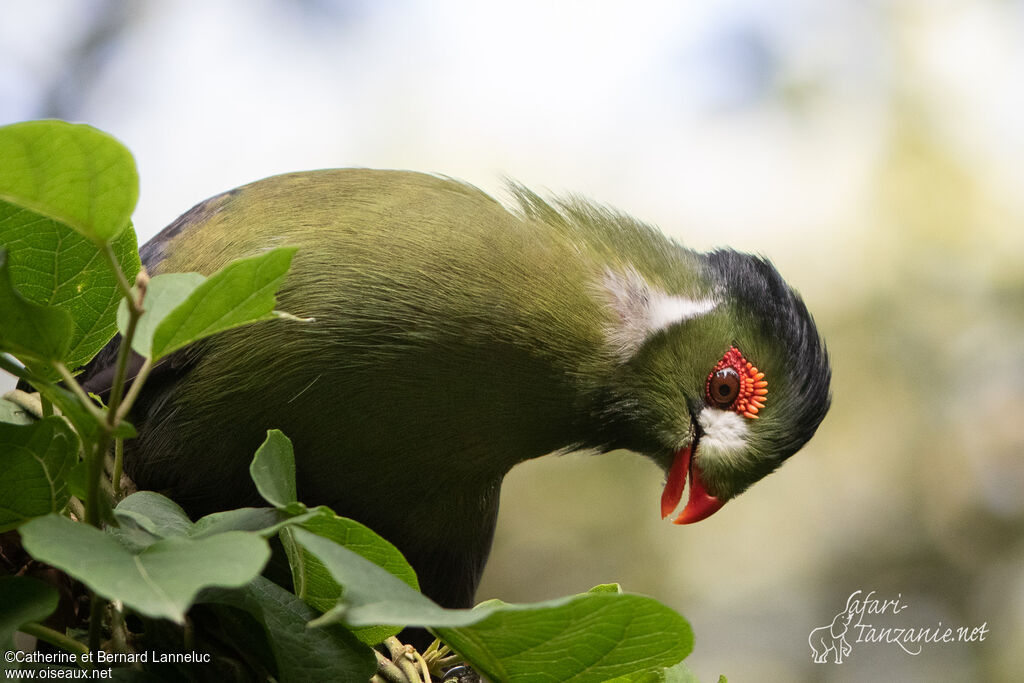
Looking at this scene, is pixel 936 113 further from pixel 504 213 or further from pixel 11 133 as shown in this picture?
pixel 11 133

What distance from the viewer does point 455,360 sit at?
4.00 ft

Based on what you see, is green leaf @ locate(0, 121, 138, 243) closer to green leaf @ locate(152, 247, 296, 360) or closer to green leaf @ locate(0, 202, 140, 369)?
green leaf @ locate(152, 247, 296, 360)

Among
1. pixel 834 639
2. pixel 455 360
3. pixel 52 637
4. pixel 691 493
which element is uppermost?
pixel 834 639

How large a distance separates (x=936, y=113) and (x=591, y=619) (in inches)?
157

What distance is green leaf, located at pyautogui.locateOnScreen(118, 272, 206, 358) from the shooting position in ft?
1.80

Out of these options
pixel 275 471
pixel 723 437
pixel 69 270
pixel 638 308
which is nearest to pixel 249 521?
pixel 275 471

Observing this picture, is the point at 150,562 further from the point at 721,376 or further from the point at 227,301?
the point at 721,376

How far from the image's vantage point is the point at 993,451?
158 inches

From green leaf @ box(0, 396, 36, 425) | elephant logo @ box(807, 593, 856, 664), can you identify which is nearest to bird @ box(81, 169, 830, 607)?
green leaf @ box(0, 396, 36, 425)

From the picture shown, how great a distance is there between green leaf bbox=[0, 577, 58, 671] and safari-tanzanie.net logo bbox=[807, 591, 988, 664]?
354cm

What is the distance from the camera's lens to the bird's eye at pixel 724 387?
1.36 metres

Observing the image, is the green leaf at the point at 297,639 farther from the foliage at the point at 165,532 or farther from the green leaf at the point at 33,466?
the green leaf at the point at 33,466

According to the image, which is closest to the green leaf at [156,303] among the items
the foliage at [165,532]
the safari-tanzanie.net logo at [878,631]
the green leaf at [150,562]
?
the foliage at [165,532]

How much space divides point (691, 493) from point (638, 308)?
32 centimetres
